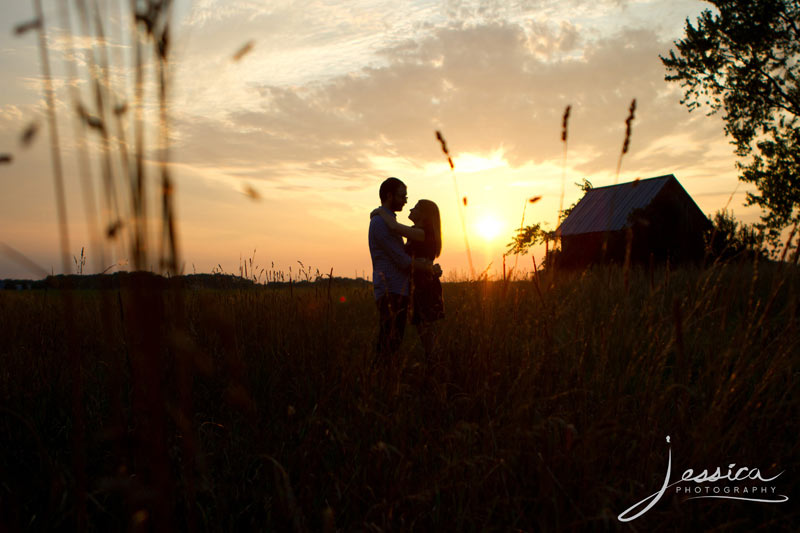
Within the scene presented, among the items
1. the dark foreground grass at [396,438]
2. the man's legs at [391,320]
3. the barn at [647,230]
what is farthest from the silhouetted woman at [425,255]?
the barn at [647,230]

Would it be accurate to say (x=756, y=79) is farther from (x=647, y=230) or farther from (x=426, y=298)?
(x=426, y=298)

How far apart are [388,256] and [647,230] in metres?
13.2

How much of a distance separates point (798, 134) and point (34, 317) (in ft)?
74.5

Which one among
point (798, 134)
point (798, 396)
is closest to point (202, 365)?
point (798, 396)

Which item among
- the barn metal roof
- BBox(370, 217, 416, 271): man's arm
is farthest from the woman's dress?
the barn metal roof

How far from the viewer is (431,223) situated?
453 cm

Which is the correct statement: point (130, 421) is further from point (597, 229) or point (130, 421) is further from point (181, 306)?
point (597, 229)

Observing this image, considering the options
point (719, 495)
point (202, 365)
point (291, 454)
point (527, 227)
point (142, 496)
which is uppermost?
point (527, 227)

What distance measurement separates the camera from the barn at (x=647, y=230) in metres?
15.9

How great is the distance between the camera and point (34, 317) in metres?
5.35

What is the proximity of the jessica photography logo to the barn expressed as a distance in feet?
45.9

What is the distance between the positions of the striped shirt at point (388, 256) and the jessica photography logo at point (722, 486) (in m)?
2.41

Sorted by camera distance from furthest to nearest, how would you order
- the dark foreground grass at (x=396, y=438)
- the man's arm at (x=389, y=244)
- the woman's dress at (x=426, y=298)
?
1. the man's arm at (x=389, y=244)
2. the woman's dress at (x=426, y=298)
3. the dark foreground grass at (x=396, y=438)

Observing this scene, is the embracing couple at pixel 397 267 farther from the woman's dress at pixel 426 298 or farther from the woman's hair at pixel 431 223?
the woman's hair at pixel 431 223
